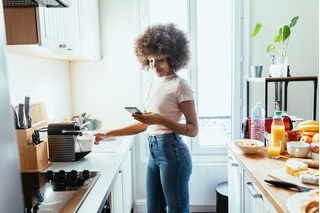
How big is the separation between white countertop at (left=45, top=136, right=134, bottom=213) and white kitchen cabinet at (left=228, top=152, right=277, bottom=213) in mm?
728

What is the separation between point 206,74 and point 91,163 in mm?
1531

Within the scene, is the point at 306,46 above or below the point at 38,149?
above

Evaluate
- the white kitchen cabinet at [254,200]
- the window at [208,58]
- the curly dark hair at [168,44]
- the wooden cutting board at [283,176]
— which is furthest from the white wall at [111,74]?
the wooden cutting board at [283,176]

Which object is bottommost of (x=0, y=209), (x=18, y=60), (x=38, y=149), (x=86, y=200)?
(x=86, y=200)

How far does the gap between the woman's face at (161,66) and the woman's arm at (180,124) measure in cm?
25

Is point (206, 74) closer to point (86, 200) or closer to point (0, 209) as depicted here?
point (86, 200)

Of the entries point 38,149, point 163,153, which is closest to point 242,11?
point 163,153

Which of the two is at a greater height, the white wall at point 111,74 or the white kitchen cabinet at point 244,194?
the white wall at point 111,74

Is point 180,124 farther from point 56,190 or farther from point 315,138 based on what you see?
point 315,138

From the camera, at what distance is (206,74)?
2.57m

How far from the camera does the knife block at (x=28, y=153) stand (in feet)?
4.38

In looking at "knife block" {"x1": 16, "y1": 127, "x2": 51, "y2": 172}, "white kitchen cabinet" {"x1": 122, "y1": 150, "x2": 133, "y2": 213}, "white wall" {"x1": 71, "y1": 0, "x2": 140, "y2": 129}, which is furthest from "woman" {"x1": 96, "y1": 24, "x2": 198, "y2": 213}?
"white wall" {"x1": 71, "y1": 0, "x2": 140, "y2": 129}

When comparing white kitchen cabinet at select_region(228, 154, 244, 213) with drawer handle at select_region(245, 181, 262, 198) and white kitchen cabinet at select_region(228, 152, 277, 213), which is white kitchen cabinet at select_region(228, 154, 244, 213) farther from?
drawer handle at select_region(245, 181, 262, 198)

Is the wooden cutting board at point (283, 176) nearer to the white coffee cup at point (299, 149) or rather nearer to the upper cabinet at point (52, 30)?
the white coffee cup at point (299, 149)
